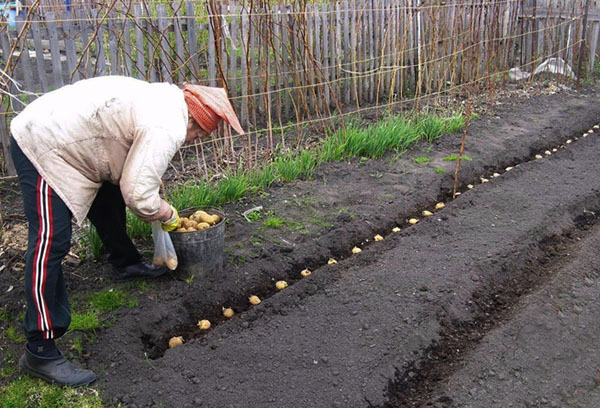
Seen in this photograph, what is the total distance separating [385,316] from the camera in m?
3.30

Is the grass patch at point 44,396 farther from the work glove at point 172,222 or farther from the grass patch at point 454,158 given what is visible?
the grass patch at point 454,158

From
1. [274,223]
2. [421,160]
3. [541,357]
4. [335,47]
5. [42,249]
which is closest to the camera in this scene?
[42,249]

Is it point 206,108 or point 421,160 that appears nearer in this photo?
point 206,108

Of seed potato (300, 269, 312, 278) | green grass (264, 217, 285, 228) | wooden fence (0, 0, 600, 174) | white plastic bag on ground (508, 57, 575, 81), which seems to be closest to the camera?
seed potato (300, 269, 312, 278)

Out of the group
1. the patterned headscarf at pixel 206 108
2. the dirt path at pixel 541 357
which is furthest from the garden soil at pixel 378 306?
the patterned headscarf at pixel 206 108

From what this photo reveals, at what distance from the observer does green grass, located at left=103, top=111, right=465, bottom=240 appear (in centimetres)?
442

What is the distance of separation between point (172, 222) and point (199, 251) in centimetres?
43

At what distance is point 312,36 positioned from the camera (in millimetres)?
6938

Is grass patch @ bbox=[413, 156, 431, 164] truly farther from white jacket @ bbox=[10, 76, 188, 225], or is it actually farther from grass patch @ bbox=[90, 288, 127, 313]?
white jacket @ bbox=[10, 76, 188, 225]

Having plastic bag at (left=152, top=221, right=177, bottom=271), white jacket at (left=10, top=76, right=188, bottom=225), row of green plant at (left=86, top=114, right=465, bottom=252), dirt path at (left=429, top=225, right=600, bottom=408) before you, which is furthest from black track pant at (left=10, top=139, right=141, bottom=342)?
dirt path at (left=429, top=225, right=600, bottom=408)

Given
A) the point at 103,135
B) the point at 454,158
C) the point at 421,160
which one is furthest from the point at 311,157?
the point at 103,135

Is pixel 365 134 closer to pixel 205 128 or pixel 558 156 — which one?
pixel 558 156

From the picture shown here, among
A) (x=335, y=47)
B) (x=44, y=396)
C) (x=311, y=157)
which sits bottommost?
(x=44, y=396)

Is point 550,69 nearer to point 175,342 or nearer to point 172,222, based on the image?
point 172,222
